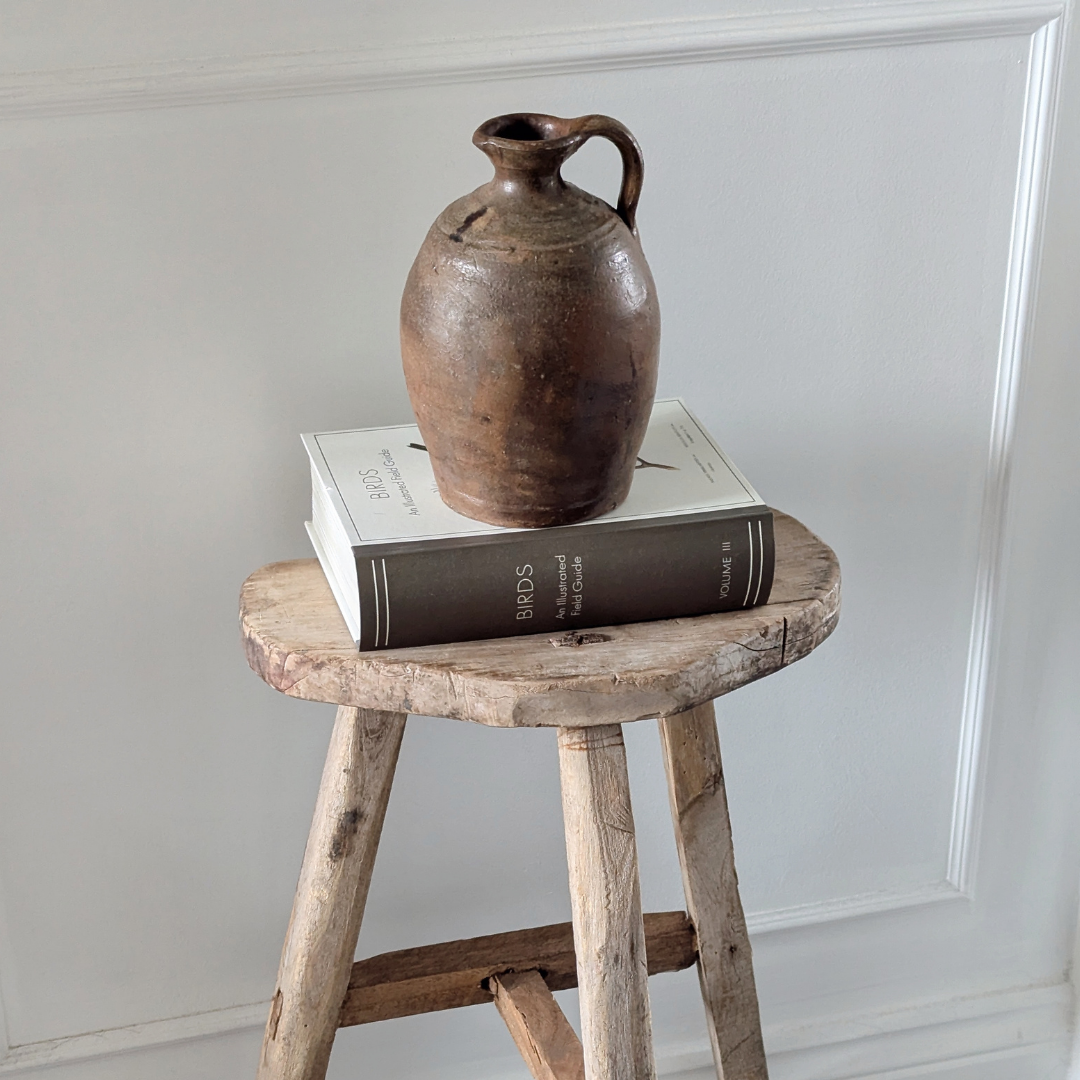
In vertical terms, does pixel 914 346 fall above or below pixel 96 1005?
above

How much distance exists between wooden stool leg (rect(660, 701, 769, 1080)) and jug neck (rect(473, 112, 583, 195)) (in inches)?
14.2

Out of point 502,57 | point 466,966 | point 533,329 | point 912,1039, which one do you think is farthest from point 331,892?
point 912,1039

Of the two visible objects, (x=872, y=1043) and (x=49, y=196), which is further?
(x=872, y=1043)

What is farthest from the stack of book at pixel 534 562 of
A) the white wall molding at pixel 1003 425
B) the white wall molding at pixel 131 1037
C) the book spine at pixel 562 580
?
the white wall molding at pixel 131 1037

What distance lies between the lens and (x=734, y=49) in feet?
2.79

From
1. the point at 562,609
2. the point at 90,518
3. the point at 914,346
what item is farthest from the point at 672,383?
the point at 90,518

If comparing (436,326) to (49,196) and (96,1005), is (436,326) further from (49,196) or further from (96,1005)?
(96,1005)

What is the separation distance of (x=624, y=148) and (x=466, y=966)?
55cm

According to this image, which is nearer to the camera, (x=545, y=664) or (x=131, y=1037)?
(x=545, y=664)

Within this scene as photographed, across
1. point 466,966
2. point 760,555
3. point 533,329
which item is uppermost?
point 533,329

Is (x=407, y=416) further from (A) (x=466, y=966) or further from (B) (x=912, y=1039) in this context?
(B) (x=912, y=1039)

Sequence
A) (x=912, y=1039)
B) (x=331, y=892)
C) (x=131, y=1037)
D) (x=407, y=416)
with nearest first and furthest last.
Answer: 1. (x=331, y=892)
2. (x=407, y=416)
3. (x=131, y=1037)
4. (x=912, y=1039)

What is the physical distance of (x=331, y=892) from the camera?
2.64 feet

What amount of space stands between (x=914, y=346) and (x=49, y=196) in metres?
0.62
